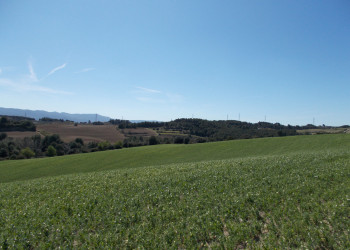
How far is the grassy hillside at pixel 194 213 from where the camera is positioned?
6.50 m

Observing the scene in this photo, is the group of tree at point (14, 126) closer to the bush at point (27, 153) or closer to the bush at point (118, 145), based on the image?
the bush at point (27, 153)

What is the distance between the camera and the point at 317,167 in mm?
12625

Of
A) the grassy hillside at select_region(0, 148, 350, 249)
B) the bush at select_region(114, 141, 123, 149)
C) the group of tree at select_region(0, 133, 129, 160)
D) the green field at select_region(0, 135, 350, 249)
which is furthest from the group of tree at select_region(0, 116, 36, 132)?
the grassy hillside at select_region(0, 148, 350, 249)

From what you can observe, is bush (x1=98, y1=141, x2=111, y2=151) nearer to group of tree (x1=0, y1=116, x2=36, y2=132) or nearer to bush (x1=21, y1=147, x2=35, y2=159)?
bush (x1=21, y1=147, x2=35, y2=159)

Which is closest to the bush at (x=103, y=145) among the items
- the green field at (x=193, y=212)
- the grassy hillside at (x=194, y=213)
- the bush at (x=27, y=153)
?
the bush at (x=27, y=153)

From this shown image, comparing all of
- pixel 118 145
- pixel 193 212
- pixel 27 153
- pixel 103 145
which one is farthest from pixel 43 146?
pixel 193 212

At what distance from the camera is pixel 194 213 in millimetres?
8086

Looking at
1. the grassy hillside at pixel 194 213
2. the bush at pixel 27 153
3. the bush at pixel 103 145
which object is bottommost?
the bush at pixel 27 153

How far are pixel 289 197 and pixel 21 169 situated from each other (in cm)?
3801

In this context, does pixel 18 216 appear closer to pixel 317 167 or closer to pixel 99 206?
pixel 99 206

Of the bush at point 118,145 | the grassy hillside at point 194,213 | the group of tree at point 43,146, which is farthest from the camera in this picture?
the bush at point 118,145

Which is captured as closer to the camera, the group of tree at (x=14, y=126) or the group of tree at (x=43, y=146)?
the group of tree at (x=43, y=146)

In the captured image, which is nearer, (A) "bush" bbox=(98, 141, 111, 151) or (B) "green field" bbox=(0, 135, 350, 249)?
(B) "green field" bbox=(0, 135, 350, 249)

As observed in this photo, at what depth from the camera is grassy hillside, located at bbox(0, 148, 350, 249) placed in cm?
650
